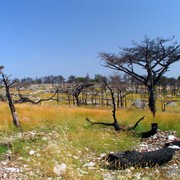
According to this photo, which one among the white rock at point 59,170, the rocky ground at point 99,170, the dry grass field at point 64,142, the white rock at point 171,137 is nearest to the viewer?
the white rock at point 59,170

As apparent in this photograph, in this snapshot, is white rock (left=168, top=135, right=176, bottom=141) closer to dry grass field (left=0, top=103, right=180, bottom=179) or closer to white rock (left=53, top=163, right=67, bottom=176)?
dry grass field (left=0, top=103, right=180, bottom=179)

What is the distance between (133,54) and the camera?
57.9 feet

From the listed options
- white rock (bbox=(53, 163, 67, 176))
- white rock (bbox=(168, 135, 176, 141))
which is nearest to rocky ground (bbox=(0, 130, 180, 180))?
white rock (bbox=(53, 163, 67, 176))

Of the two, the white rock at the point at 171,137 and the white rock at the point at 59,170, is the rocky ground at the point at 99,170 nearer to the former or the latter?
the white rock at the point at 59,170

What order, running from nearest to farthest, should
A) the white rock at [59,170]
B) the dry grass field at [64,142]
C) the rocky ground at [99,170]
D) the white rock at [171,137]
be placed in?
1. the white rock at [59,170]
2. the rocky ground at [99,170]
3. the dry grass field at [64,142]
4. the white rock at [171,137]

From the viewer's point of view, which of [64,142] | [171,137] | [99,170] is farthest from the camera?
[171,137]

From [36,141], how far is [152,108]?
32.7ft

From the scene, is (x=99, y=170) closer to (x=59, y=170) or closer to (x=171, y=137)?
(x=59, y=170)

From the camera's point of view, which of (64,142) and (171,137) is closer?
(64,142)

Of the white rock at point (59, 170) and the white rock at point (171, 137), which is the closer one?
the white rock at point (59, 170)

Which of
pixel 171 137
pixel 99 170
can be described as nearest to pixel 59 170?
pixel 99 170

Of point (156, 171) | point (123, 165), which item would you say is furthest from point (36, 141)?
point (156, 171)

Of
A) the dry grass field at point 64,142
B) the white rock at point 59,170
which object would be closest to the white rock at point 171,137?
the dry grass field at point 64,142

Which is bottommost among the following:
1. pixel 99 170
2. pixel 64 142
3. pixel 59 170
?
pixel 99 170
